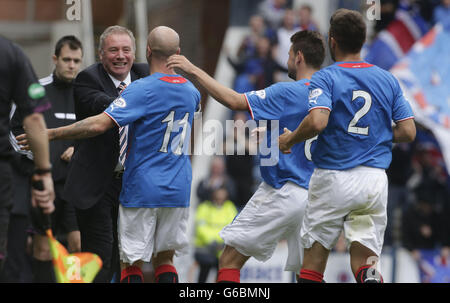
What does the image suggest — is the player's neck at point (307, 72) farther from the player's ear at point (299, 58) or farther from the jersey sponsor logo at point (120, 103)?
the jersey sponsor logo at point (120, 103)

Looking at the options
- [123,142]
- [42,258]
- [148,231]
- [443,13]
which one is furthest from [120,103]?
[443,13]

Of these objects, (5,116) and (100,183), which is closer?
(5,116)

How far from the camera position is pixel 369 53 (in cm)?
1421

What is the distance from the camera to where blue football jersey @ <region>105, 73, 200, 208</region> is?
6461mm

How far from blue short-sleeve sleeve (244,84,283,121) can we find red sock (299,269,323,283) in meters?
1.32

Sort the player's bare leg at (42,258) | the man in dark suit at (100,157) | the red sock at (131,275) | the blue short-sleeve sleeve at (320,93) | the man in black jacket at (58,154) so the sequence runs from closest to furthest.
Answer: the blue short-sleeve sleeve at (320,93)
the red sock at (131,275)
the man in dark suit at (100,157)
the man in black jacket at (58,154)
the player's bare leg at (42,258)

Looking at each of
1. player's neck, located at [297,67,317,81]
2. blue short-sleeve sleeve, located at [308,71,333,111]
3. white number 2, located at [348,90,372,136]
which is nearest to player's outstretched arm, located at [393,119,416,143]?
white number 2, located at [348,90,372,136]

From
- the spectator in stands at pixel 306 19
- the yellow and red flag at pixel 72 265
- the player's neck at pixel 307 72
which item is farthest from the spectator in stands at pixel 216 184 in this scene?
the yellow and red flag at pixel 72 265

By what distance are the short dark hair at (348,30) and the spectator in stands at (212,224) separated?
6.29 metres

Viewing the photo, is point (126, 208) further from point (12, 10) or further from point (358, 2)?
point (12, 10)

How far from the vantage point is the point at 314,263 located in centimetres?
648

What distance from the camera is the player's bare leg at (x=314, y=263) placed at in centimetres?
644

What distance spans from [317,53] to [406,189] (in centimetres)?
708
